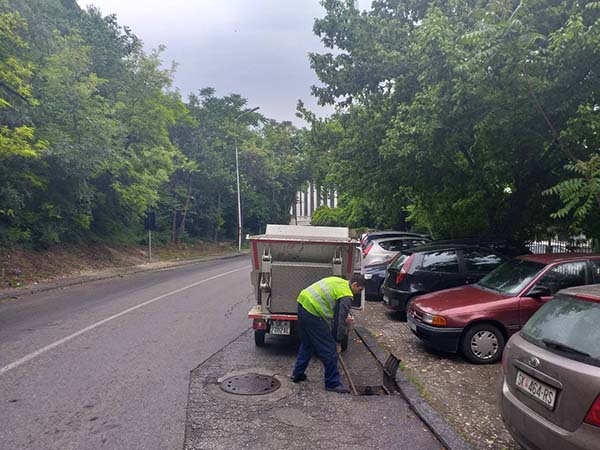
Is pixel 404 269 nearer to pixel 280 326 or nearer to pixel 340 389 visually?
pixel 280 326

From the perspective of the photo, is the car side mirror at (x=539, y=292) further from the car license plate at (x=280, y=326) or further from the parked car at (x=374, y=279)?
the parked car at (x=374, y=279)

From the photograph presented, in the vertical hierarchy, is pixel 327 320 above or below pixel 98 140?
below

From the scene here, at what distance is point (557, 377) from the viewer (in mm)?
3289

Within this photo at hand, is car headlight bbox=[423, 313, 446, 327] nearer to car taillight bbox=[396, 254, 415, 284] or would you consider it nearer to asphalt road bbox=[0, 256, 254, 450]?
car taillight bbox=[396, 254, 415, 284]

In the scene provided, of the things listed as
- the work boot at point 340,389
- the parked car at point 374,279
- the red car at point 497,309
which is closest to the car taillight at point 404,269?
the red car at point 497,309

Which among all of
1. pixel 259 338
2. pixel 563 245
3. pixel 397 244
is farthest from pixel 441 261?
pixel 563 245

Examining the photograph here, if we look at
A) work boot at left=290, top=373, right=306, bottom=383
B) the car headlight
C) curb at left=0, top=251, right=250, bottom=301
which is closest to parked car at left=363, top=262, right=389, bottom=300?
the car headlight

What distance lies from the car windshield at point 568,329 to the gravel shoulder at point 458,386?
117 cm

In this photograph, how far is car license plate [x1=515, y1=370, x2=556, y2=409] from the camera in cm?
333

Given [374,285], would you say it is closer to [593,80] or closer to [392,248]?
[392,248]

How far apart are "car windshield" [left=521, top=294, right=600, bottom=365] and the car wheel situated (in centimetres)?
281

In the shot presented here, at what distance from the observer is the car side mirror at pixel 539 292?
6.76m

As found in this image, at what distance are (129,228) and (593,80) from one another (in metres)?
26.0

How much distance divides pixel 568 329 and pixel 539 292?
346 cm
